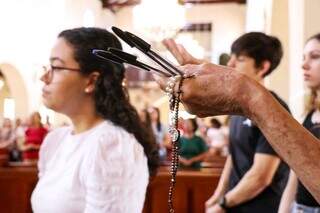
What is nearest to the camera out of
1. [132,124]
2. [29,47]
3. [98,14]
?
[132,124]

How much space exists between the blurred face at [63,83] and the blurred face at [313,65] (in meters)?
0.78

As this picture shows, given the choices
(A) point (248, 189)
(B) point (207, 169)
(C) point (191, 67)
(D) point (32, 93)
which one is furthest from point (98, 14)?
(C) point (191, 67)

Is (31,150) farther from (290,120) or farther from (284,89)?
(290,120)

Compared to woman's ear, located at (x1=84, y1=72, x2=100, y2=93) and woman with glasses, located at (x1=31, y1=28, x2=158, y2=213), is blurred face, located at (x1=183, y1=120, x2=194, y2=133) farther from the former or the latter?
woman's ear, located at (x1=84, y1=72, x2=100, y2=93)

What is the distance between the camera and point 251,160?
84.5 inches

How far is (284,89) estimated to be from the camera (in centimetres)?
495

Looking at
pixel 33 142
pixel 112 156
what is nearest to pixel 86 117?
pixel 112 156

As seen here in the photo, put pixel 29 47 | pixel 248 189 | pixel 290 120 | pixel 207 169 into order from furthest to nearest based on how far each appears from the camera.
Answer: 1. pixel 29 47
2. pixel 207 169
3. pixel 248 189
4. pixel 290 120

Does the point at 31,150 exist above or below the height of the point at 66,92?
below

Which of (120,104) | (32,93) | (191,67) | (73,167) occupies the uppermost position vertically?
(191,67)

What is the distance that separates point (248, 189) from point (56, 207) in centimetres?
93

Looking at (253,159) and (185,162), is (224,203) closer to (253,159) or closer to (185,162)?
(253,159)

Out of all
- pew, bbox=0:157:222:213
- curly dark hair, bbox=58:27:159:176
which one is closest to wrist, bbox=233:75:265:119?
curly dark hair, bbox=58:27:159:176

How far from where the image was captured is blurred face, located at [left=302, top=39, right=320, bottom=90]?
1807mm
